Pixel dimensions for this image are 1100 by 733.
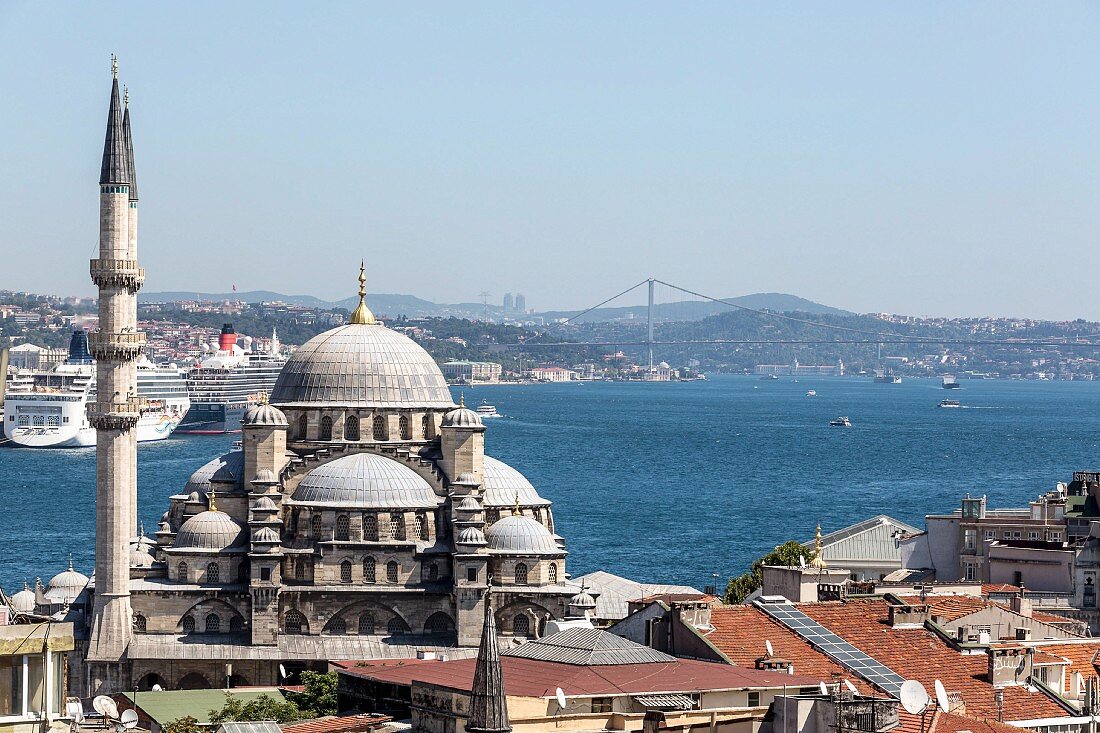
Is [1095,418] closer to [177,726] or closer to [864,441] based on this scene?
[864,441]

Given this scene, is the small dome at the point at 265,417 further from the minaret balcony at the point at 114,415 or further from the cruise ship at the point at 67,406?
the cruise ship at the point at 67,406

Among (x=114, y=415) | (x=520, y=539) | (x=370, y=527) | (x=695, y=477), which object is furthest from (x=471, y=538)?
(x=695, y=477)

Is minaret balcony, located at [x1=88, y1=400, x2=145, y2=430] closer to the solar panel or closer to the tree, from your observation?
the tree

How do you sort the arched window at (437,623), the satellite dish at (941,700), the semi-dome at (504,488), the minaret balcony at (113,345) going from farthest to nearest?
the semi-dome at (504,488), the minaret balcony at (113,345), the arched window at (437,623), the satellite dish at (941,700)

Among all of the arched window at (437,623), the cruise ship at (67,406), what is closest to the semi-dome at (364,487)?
the arched window at (437,623)

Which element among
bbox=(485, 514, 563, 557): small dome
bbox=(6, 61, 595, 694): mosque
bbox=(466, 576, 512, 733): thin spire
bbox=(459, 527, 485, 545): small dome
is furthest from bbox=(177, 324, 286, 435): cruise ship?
bbox=(466, 576, 512, 733): thin spire

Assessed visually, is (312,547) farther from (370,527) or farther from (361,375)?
(361,375)
